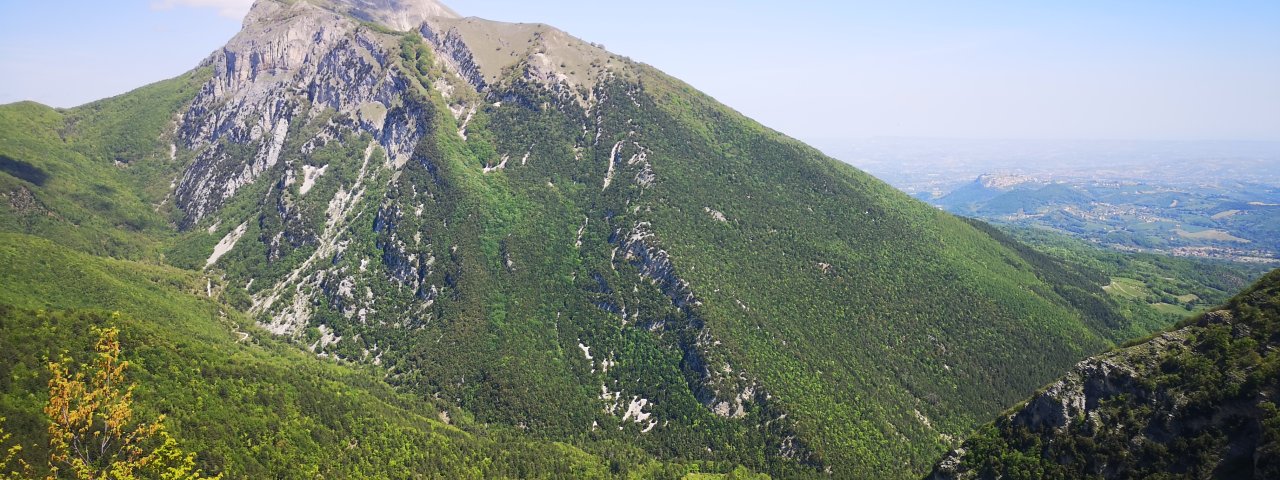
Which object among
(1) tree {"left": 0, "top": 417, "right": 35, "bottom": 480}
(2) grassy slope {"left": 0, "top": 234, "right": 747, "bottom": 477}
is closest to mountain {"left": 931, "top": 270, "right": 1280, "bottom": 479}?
(2) grassy slope {"left": 0, "top": 234, "right": 747, "bottom": 477}

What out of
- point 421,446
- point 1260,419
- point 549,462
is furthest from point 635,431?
point 1260,419

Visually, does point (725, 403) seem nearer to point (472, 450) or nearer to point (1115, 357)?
point (472, 450)

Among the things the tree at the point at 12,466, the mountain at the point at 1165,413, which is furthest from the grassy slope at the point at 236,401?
the mountain at the point at 1165,413

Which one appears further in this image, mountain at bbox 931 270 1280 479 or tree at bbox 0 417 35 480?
mountain at bbox 931 270 1280 479

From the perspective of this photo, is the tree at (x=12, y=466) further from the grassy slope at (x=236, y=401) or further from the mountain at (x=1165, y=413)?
the mountain at (x=1165, y=413)

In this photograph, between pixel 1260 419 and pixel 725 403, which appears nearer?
pixel 1260 419

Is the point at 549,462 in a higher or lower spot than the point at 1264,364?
Result: lower

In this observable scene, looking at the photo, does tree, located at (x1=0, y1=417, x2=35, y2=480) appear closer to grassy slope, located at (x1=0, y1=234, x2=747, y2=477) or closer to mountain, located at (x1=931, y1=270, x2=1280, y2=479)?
grassy slope, located at (x1=0, y1=234, x2=747, y2=477)

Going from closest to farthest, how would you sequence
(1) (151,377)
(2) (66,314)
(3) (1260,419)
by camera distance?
(3) (1260,419) → (1) (151,377) → (2) (66,314)

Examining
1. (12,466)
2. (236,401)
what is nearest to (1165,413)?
(12,466)
